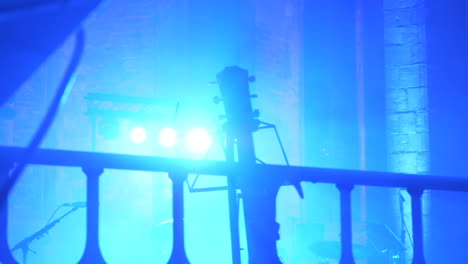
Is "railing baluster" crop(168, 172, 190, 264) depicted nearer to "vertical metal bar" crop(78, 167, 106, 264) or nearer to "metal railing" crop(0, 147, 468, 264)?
"metal railing" crop(0, 147, 468, 264)

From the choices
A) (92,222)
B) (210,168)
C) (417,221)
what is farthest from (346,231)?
(92,222)

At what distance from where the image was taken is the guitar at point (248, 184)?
57.1 inches

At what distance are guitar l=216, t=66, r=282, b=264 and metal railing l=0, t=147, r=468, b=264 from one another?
0.22ft

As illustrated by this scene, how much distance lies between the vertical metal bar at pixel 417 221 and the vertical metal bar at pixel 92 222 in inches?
41.8

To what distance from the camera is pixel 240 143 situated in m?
2.49

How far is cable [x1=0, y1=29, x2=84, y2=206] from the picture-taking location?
82 cm

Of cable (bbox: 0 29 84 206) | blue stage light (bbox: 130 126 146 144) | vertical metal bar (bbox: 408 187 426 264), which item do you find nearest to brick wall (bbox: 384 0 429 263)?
blue stage light (bbox: 130 126 146 144)

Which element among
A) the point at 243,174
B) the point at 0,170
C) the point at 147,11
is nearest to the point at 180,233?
the point at 243,174

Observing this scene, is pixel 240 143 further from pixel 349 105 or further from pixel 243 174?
pixel 349 105

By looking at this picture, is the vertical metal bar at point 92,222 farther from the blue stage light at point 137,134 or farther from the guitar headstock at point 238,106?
the blue stage light at point 137,134

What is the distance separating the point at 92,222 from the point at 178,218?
25 cm

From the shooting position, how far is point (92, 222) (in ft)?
4.22

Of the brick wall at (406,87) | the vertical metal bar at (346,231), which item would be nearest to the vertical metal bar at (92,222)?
the vertical metal bar at (346,231)

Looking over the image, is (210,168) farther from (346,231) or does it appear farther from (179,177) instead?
(346,231)
